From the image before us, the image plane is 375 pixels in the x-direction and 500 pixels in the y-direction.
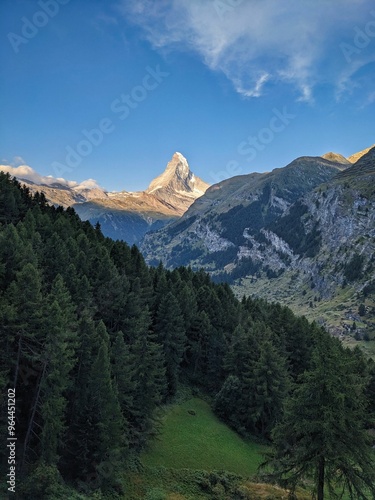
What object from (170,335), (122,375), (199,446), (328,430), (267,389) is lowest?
(199,446)

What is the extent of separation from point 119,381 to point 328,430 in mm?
25663

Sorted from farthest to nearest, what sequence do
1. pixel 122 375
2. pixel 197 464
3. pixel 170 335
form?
1. pixel 170 335
2. pixel 197 464
3. pixel 122 375

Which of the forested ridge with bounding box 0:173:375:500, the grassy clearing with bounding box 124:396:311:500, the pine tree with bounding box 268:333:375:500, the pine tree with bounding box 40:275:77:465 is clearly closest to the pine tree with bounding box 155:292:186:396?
the forested ridge with bounding box 0:173:375:500

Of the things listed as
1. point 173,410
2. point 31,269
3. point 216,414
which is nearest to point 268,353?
point 216,414

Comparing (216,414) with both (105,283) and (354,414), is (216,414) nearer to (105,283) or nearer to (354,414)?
(105,283)

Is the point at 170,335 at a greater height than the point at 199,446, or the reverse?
the point at 170,335

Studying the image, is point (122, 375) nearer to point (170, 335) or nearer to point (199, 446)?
point (199, 446)

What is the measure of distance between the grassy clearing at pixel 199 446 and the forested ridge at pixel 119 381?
8.90 ft

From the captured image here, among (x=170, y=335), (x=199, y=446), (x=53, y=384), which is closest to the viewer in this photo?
(x=53, y=384)

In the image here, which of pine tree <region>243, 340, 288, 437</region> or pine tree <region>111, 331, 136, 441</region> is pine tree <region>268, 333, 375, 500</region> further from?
pine tree <region>243, 340, 288, 437</region>

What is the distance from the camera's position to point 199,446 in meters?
53.0

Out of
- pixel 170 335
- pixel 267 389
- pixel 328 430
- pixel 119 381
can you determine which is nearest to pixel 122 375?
pixel 119 381

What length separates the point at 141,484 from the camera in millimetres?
39562

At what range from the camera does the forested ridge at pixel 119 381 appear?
2869cm
